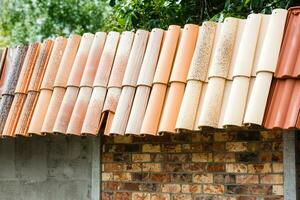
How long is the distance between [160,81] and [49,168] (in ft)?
5.40

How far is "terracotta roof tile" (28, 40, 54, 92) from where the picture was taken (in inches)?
188

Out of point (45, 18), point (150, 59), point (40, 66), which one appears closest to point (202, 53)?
point (150, 59)

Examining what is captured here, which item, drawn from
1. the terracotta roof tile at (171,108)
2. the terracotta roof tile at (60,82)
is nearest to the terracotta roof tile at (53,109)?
the terracotta roof tile at (60,82)

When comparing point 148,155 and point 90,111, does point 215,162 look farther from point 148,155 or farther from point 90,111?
point 90,111

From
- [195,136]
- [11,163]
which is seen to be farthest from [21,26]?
[195,136]

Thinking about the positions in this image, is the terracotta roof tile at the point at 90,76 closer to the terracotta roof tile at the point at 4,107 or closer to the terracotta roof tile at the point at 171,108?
the terracotta roof tile at the point at 171,108

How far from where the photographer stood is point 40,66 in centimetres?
487

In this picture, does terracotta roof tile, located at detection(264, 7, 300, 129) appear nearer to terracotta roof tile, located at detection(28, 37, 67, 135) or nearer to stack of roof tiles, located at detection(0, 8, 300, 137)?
stack of roof tiles, located at detection(0, 8, 300, 137)

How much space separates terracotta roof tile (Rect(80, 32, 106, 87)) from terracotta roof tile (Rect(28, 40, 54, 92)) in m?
0.49

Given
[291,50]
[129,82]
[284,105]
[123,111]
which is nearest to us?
[284,105]

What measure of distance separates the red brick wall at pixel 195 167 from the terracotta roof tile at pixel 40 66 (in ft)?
2.59

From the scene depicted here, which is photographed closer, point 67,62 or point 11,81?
point 67,62

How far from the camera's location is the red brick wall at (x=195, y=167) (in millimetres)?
4078

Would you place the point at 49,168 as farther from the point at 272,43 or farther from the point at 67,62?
the point at 272,43
